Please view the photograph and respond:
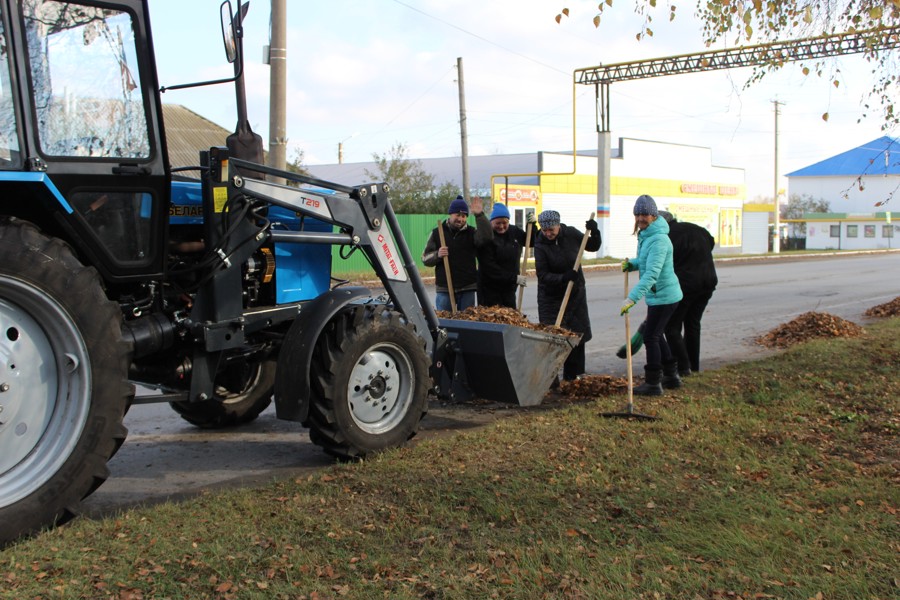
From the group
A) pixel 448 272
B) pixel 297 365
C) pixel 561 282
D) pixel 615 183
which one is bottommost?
pixel 297 365

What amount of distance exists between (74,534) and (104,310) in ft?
3.81

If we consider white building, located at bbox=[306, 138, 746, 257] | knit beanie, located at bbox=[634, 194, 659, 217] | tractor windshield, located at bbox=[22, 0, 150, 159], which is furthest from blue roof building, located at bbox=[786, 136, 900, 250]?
tractor windshield, located at bbox=[22, 0, 150, 159]

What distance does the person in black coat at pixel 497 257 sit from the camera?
9242 mm

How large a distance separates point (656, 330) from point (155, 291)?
494 cm

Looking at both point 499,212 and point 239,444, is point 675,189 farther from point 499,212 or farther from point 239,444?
point 239,444

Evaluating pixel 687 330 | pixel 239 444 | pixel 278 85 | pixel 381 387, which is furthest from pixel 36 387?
pixel 278 85

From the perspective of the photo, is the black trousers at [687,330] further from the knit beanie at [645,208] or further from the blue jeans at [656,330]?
the knit beanie at [645,208]

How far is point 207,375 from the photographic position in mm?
5629

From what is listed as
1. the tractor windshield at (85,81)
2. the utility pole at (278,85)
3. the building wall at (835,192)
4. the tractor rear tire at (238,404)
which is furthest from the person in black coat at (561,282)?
the building wall at (835,192)

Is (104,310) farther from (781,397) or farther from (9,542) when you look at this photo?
(781,397)

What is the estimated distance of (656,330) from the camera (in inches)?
335

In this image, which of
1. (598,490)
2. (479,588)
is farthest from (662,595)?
(598,490)

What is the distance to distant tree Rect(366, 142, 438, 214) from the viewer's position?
37.4 m

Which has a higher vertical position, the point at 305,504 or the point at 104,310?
the point at 104,310
